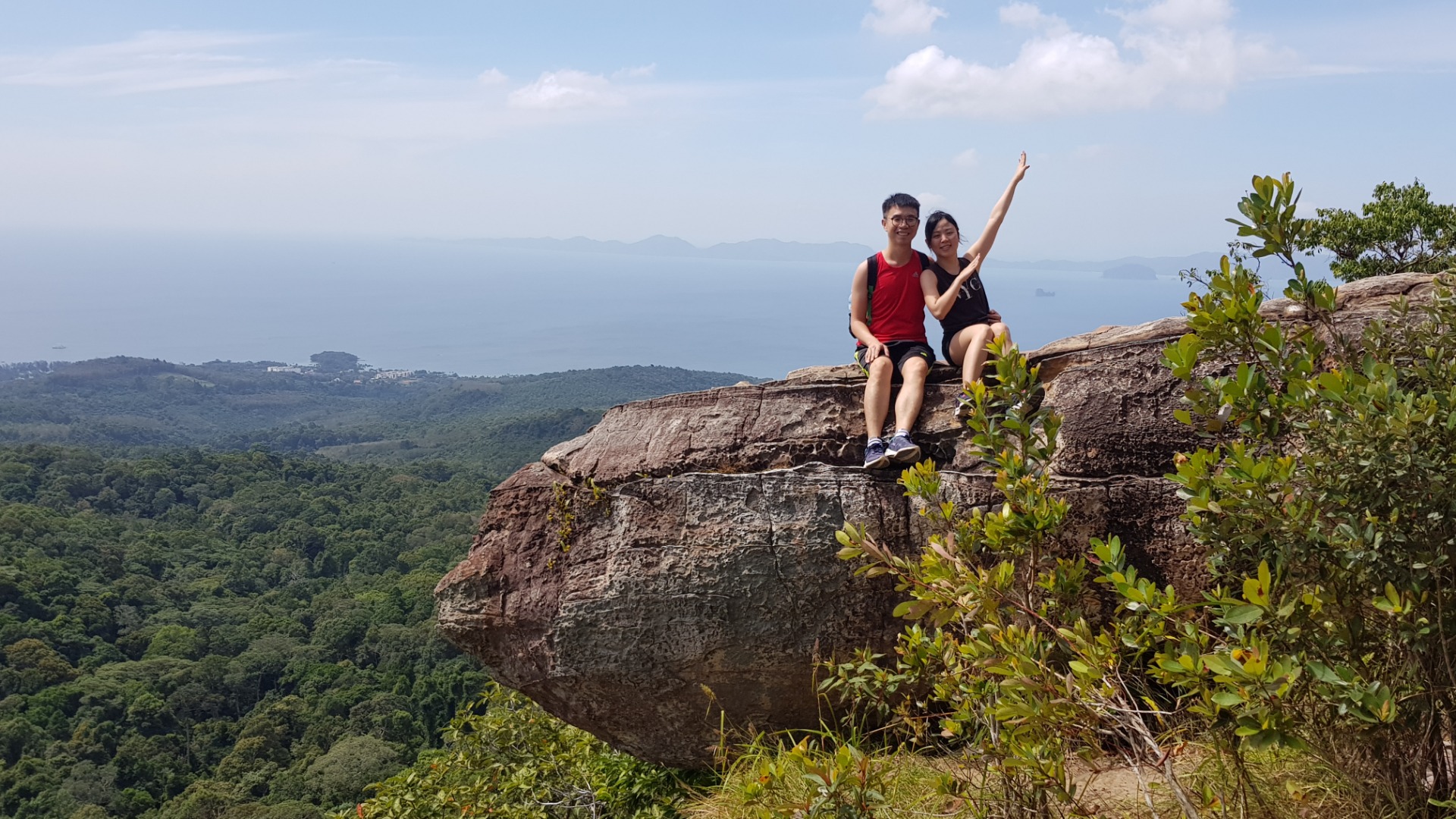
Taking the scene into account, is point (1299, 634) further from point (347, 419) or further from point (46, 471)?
point (347, 419)

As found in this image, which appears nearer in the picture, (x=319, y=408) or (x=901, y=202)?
(x=901, y=202)

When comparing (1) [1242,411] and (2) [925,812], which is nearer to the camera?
(1) [1242,411]

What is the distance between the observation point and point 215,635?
43906 millimetres

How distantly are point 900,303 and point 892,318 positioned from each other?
116 millimetres

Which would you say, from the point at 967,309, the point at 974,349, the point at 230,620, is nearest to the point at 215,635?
the point at 230,620

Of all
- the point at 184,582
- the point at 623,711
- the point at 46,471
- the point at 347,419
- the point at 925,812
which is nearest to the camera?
the point at 925,812

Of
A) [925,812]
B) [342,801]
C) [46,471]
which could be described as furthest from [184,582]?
[925,812]

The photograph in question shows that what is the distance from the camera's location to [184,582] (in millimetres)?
52750

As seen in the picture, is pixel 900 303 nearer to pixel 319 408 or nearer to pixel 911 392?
pixel 911 392

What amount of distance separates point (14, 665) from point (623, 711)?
42.5 meters

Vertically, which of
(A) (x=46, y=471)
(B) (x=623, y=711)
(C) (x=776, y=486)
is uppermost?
(C) (x=776, y=486)

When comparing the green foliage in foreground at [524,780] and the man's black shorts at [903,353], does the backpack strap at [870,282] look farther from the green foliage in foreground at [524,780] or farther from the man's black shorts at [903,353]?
the green foliage in foreground at [524,780]

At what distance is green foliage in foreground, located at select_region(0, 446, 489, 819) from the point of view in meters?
30.0

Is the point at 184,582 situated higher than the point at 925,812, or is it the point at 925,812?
the point at 925,812
